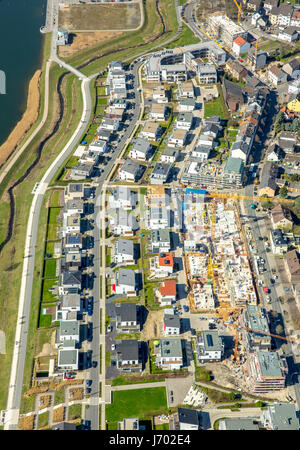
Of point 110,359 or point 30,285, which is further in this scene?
point 30,285

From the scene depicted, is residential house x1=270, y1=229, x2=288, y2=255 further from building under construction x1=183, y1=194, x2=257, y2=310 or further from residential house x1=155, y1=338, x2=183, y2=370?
residential house x1=155, y1=338, x2=183, y2=370

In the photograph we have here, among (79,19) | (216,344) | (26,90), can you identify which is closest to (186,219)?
(216,344)

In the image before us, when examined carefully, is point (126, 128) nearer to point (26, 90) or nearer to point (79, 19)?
point (26, 90)

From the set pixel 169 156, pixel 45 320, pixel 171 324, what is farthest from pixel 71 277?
pixel 169 156

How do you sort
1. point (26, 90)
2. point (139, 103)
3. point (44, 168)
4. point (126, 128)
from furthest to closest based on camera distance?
point (26, 90) → point (139, 103) → point (126, 128) → point (44, 168)

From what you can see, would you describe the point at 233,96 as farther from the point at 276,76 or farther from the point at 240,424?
the point at 240,424

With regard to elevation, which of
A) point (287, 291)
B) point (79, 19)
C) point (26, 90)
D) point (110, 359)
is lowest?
point (110, 359)

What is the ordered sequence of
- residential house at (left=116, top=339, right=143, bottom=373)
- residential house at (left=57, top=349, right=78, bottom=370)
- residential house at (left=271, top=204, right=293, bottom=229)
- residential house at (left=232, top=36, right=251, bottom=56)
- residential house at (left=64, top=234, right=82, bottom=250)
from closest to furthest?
residential house at (left=57, top=349, right=78, bottom=370), residential house at (left=116, top=339, right=143, bottom=373), residential house at (left=64, top=234, right=82, bottom=250), residential house at (left=271, top=204, right=293, bottom=229), residential house at (left=232, top=36, right=251, bottom=56)

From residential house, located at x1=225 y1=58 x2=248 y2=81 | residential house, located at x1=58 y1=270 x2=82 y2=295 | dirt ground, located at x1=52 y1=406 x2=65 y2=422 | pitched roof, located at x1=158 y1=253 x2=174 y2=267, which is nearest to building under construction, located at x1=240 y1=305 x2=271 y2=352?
pitched roof, located at x1=158 y1=253 x2=174 y2=267
